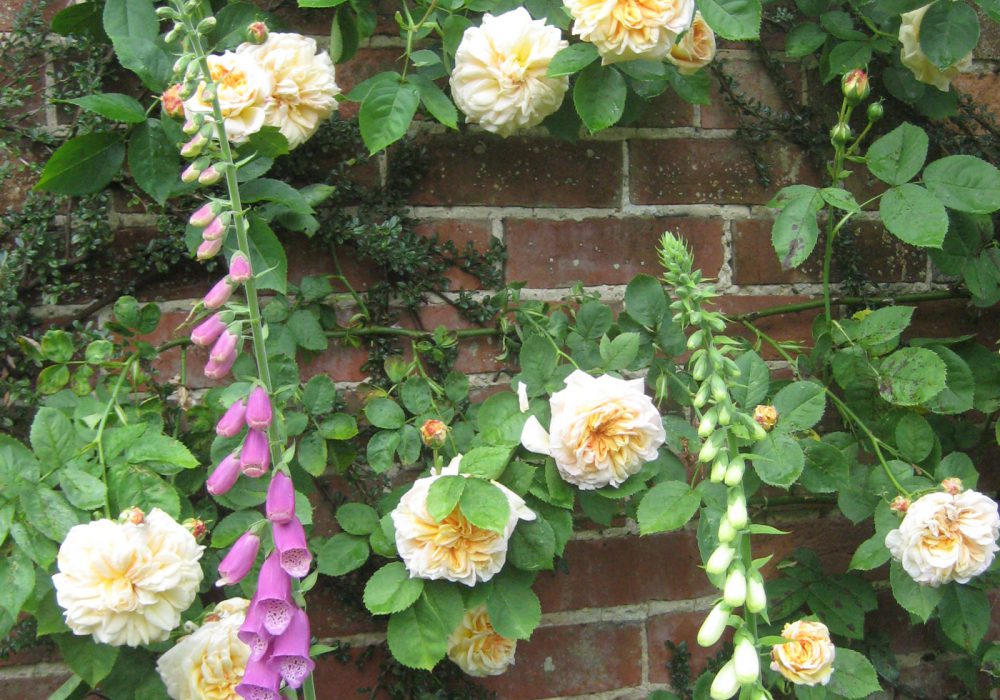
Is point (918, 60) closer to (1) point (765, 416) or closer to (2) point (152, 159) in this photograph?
(1) point (765, 416)

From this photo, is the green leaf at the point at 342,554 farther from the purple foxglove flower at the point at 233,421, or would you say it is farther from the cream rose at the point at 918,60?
the cream rose at the point at 918,60

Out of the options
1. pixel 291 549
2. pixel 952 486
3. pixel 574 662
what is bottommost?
pixel 574 662

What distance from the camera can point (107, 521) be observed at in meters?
0.68

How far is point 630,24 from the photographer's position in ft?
2.57

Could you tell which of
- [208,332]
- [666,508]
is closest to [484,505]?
[666,508]

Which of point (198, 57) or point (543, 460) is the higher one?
point (198, 57)

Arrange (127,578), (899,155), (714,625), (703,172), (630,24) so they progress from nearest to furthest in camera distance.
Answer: (714,625), (127,578), (630,24), (899,155), (703,172)

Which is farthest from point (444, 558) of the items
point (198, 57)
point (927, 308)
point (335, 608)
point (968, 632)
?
point (927, 308)

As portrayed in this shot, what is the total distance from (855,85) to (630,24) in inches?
11.6

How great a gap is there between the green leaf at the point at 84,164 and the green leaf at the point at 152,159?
0.06ft

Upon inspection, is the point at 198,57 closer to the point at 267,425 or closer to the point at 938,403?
the point at 267,425

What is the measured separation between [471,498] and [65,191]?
45 cm

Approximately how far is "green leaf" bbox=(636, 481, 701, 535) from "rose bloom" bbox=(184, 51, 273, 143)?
47cm

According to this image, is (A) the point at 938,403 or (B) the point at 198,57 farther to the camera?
(A) the point at 938,403
